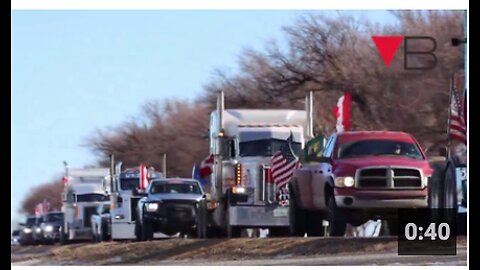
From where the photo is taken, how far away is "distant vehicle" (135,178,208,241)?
79.9 ft

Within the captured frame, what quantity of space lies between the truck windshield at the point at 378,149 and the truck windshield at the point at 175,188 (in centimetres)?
155

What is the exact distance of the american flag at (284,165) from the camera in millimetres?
24281

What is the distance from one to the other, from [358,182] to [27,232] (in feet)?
11.5

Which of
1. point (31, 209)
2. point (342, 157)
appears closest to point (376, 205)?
point (342, 157)

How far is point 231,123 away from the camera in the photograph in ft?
79.9

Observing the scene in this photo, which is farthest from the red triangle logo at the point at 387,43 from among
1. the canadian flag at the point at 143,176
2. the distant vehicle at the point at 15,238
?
the distant vehicle at the point at 15,238

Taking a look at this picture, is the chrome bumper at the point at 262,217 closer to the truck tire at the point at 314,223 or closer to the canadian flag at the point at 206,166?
the truck tire at the point at 314,223
